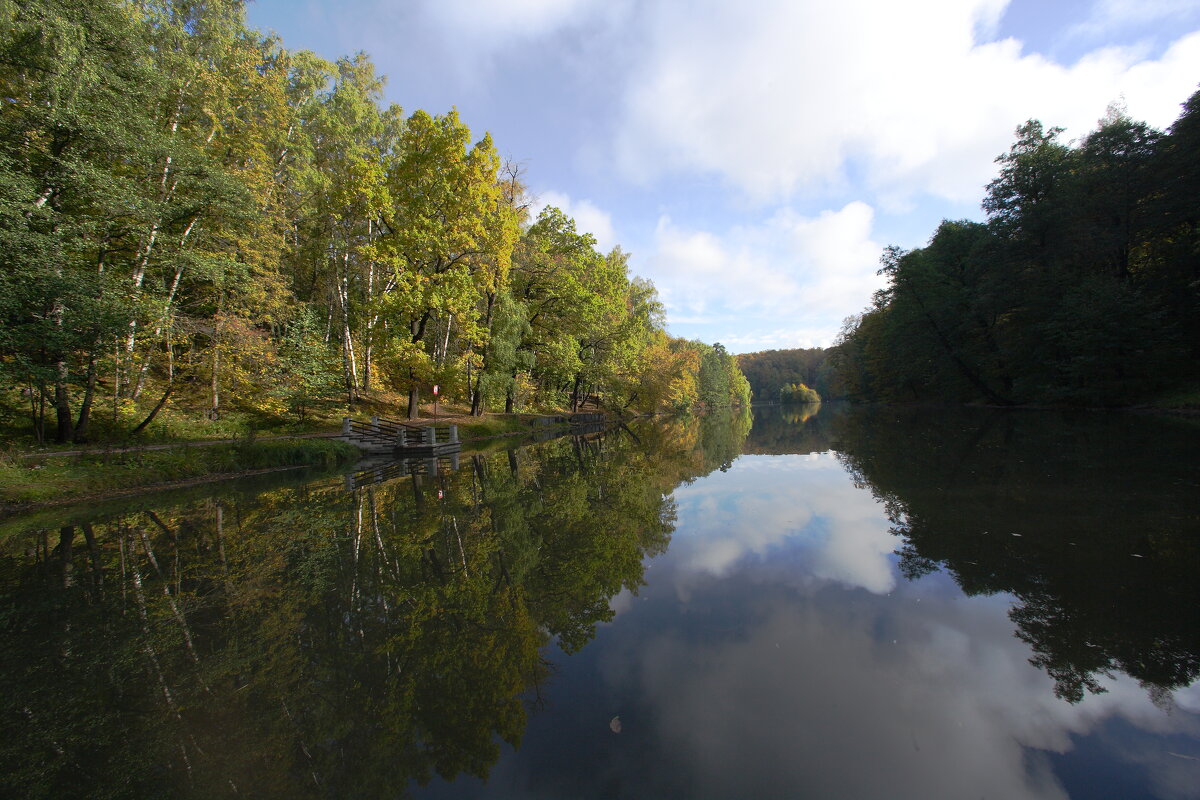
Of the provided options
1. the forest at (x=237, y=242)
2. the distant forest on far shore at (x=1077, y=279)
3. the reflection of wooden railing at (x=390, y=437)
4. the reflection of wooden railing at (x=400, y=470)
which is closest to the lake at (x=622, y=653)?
the reflection of wooden railing at (x=400, y=470)

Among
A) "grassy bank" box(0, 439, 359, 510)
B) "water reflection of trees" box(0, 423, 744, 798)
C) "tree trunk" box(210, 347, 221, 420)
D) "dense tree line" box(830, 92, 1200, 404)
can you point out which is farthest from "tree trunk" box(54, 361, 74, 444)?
"dense tree line" box(830, 92, 1200, 404)

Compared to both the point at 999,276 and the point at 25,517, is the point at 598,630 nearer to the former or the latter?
the point at 25,517

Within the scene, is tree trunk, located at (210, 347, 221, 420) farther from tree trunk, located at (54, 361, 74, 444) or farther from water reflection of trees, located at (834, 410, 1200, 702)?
water reflection of trees, located at (834, 410, 1200, 702)

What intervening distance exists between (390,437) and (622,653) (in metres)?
17.1

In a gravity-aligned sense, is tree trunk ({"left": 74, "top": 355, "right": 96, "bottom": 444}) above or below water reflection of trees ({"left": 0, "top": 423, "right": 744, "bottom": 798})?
above

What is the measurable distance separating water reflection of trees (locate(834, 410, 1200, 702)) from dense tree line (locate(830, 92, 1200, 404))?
58.9ft

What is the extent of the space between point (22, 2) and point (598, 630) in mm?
19152

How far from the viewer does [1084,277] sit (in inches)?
1069

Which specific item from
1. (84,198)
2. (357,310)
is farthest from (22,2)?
(357,310)

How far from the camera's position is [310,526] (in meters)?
7.51

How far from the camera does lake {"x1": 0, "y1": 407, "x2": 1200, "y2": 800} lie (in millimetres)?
2490

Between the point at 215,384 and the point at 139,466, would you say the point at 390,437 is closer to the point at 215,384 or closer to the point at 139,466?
the point at 215,384

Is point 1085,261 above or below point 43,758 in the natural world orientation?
above

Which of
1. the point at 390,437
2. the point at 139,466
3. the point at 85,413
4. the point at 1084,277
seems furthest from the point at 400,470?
the point at 1084,277
